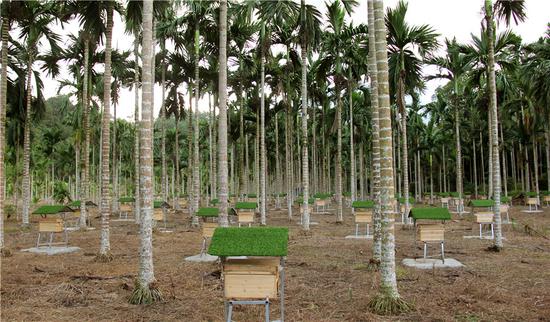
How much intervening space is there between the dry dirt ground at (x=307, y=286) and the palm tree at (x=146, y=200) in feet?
1.02

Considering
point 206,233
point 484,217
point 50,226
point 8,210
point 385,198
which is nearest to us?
point 385,198

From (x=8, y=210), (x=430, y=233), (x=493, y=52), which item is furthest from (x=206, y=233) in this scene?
(x=8, y=210)

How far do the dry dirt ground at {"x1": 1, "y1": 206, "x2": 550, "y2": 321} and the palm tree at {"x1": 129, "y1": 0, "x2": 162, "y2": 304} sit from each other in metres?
0.31

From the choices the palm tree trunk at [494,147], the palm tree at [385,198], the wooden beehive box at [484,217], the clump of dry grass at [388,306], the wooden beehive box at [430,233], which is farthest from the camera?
the wooden beehive box at [484,217]

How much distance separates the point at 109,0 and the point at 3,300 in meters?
8.63

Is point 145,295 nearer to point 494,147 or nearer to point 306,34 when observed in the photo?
point 494,147

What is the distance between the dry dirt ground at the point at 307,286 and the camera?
22.6 feet

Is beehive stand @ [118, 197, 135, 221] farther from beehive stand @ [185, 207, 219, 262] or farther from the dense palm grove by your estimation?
beehive stand @ [185, 207, 219, 262]

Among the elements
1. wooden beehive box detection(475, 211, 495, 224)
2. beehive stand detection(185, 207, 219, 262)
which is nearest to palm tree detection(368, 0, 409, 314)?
beehive stand detection(185, 207, 219, 262)

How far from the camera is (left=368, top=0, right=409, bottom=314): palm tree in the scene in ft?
22.6

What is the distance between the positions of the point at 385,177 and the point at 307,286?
2993mm

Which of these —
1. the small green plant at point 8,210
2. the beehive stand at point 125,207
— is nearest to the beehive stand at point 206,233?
the beehive stand at point 125,207

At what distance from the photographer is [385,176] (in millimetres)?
7246

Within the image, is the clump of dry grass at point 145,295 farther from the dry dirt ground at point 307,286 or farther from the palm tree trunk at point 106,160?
the palm tree trunk at point 106,160
